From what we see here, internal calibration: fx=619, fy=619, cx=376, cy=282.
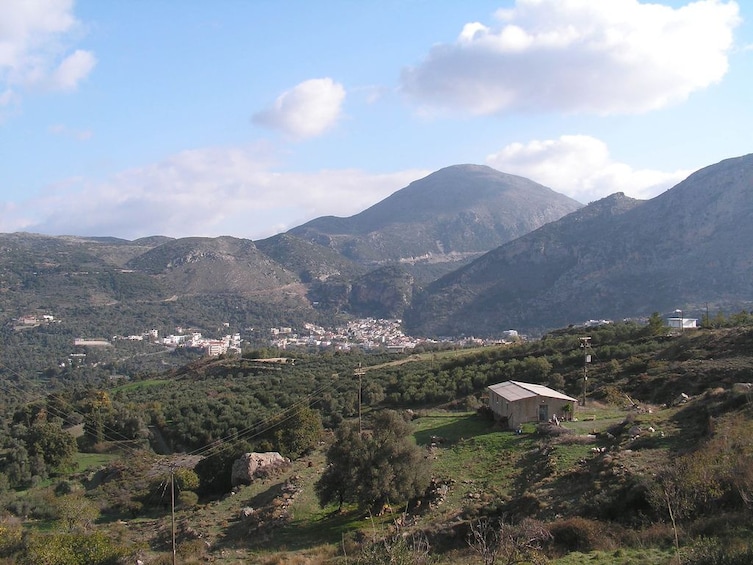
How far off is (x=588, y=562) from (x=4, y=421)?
41284mm

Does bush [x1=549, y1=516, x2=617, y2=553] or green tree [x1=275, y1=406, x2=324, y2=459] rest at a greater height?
bush [x1=549, y1=516, x2=617, y2=553]

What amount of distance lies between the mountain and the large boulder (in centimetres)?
8230

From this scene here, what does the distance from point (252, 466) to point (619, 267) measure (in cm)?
11247

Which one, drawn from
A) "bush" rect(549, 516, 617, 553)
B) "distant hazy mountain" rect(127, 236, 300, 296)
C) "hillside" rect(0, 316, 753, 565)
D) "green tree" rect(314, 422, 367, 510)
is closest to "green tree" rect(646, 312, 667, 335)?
"hillside" rect(0, 316, 753, 565)

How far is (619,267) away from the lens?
123812mm

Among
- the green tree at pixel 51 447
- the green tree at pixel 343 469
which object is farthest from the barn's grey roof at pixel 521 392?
the green tree at pixel 51 447

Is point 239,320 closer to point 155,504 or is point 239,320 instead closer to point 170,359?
point 170,359

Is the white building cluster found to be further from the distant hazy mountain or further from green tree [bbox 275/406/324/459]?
green tree [bbox 275/406/324/459]

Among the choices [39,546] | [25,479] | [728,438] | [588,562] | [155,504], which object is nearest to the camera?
[588,562]

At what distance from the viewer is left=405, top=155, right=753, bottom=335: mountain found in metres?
106

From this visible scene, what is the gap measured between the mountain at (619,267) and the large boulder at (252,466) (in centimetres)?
8230

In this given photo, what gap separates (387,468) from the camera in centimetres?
1797

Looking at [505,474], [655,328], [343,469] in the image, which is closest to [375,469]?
[343,469]

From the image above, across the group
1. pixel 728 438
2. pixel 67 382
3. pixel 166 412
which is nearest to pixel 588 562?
pixel 728 438
